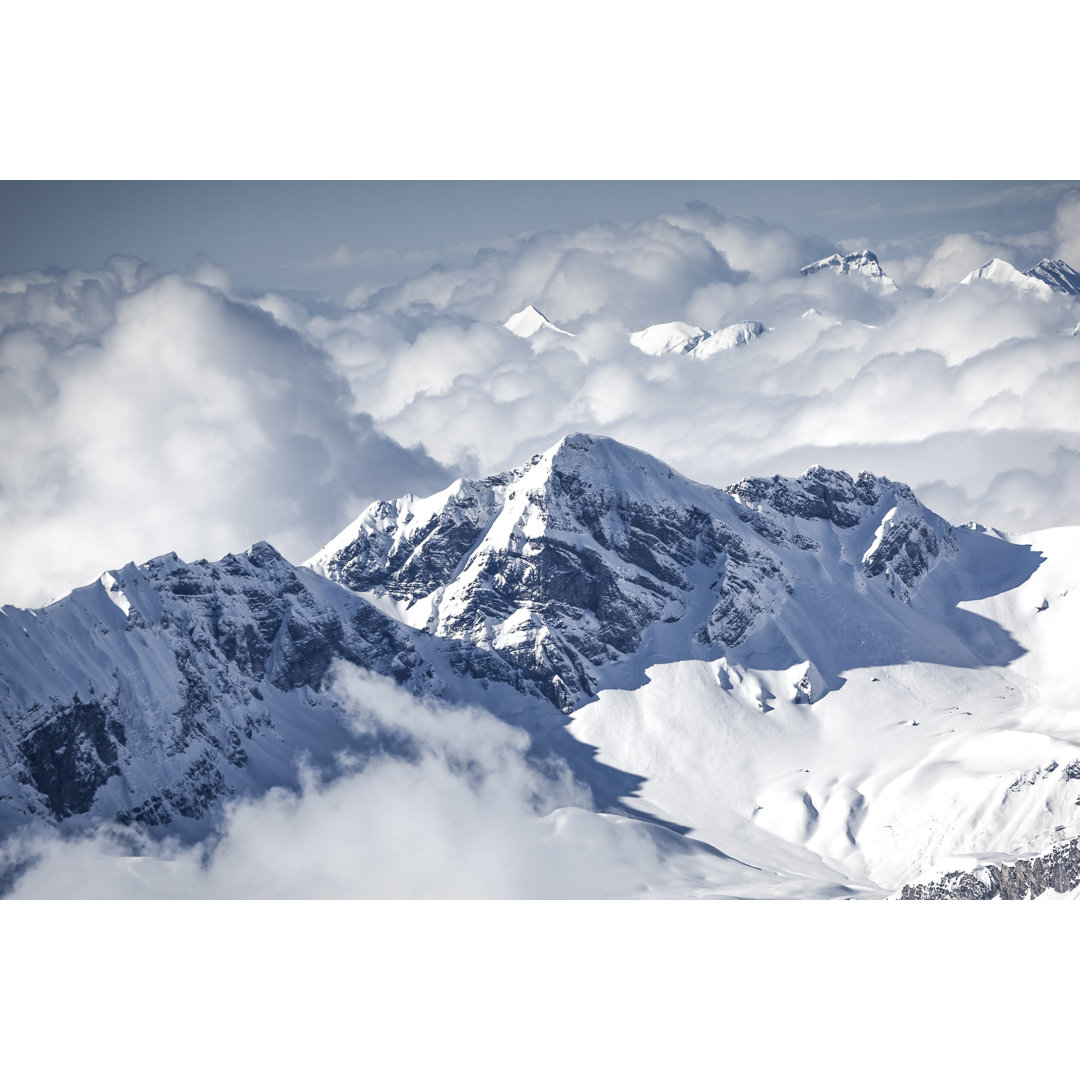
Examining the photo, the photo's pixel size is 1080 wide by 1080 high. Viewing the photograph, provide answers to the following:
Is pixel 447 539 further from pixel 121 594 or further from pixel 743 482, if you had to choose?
pixel 121 594

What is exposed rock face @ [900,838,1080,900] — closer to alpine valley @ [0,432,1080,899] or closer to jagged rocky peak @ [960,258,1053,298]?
alpine valley @ [0,432,1080,899]

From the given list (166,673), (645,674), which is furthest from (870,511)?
(166,673)

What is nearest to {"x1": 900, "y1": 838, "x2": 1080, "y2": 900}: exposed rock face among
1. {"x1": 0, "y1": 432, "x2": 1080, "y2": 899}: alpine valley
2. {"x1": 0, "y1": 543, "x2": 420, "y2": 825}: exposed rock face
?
{"x1": 0, "y1": 432, "x2": 1080, "y2": 899}: alpine valley

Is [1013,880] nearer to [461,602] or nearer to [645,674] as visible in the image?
[645,674]

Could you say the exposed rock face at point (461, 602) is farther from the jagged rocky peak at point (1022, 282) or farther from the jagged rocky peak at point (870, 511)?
the jagged rocky peak at point (1022, 282)
